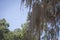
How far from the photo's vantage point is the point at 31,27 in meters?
6.82

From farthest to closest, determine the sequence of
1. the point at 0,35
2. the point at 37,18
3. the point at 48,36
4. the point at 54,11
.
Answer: the point at 0,35
the point at 48,36
the point at 54,11
the point at 37,18

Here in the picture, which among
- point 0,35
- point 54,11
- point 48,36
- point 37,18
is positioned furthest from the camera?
point 0,35

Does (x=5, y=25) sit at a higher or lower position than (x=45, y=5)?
lower

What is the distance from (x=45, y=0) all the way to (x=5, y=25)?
672 inches

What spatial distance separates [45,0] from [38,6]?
0.31 metres

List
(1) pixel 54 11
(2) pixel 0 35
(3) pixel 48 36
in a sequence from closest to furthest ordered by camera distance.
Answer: (1) pixel 54 11 < (3) pixel 48 36 < (2) pixel 0 35

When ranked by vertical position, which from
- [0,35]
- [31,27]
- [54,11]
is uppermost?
[54,11]

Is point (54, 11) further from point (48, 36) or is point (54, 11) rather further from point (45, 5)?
point (48, 36)

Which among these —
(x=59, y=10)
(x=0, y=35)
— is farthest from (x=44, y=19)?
(x=0, y=35)

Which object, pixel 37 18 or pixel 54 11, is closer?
pixel 37 18

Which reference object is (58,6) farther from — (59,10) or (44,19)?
(44,19)

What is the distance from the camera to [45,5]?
6.72 m

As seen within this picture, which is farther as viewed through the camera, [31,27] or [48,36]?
[48,36]

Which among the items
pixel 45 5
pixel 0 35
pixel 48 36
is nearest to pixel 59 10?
pixel 45 5
